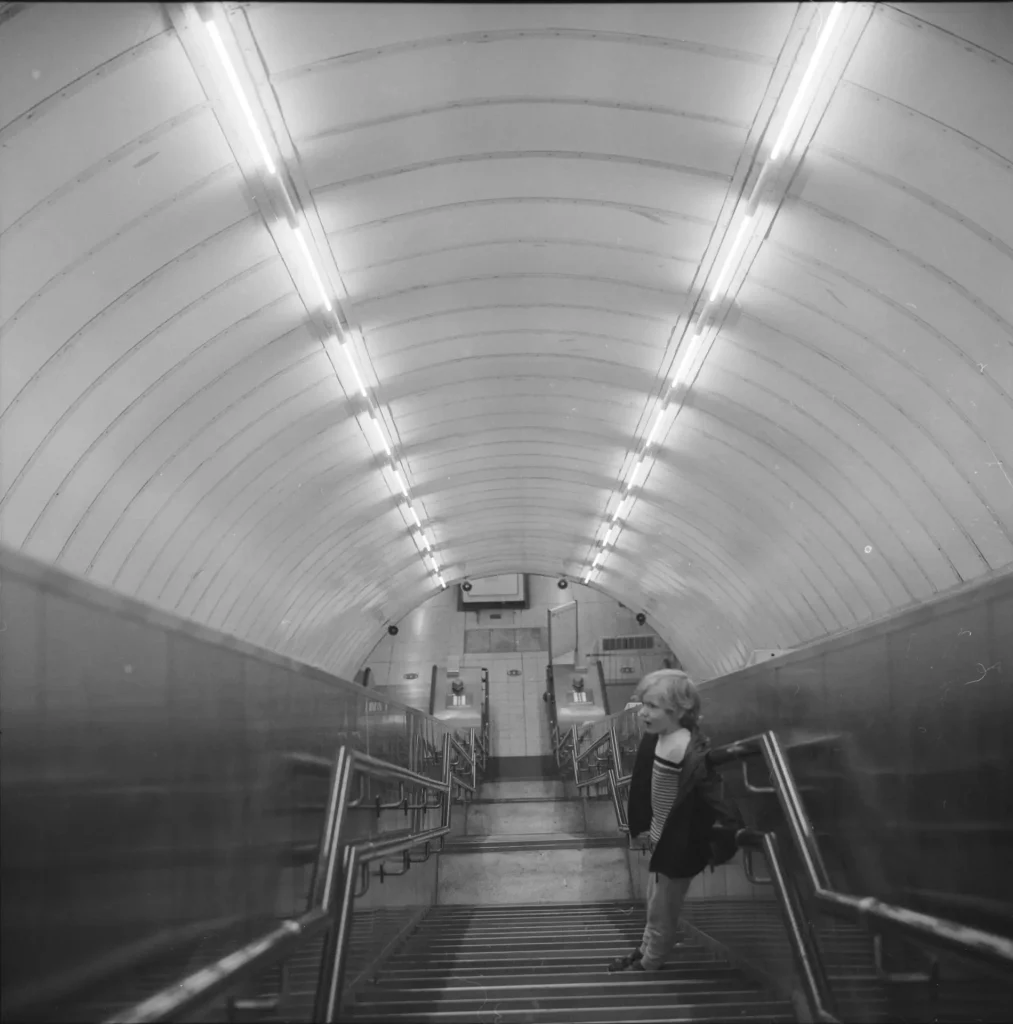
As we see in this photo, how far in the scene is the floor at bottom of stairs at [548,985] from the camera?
4043 mm

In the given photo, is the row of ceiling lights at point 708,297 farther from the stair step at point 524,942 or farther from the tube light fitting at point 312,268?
the stair step at point 524,942

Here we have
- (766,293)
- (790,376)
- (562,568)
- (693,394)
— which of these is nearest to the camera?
(766,293)

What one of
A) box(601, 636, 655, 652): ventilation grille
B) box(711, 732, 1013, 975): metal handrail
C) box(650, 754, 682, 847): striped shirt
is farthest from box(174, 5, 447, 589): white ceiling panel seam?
box(601, 636, 655, 652): ventilation grille

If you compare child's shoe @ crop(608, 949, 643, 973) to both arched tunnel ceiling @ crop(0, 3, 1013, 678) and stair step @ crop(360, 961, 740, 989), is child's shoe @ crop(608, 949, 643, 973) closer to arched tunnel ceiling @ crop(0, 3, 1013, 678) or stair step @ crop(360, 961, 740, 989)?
stair step @ crop(360, 961, 740, 989)

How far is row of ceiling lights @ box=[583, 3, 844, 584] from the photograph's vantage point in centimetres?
719

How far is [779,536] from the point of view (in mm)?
16375

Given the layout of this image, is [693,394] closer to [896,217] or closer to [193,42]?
[896,217]

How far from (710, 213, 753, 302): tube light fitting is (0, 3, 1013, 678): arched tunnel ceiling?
143 millimetres

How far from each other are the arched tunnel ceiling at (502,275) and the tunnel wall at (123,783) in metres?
1.28

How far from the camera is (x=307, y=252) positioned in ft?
31.7

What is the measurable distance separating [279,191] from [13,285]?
2.11 m

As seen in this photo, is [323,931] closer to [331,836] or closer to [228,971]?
[331,836]

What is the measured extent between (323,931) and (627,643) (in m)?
25.2

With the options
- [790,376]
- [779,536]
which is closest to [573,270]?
[790,376]
